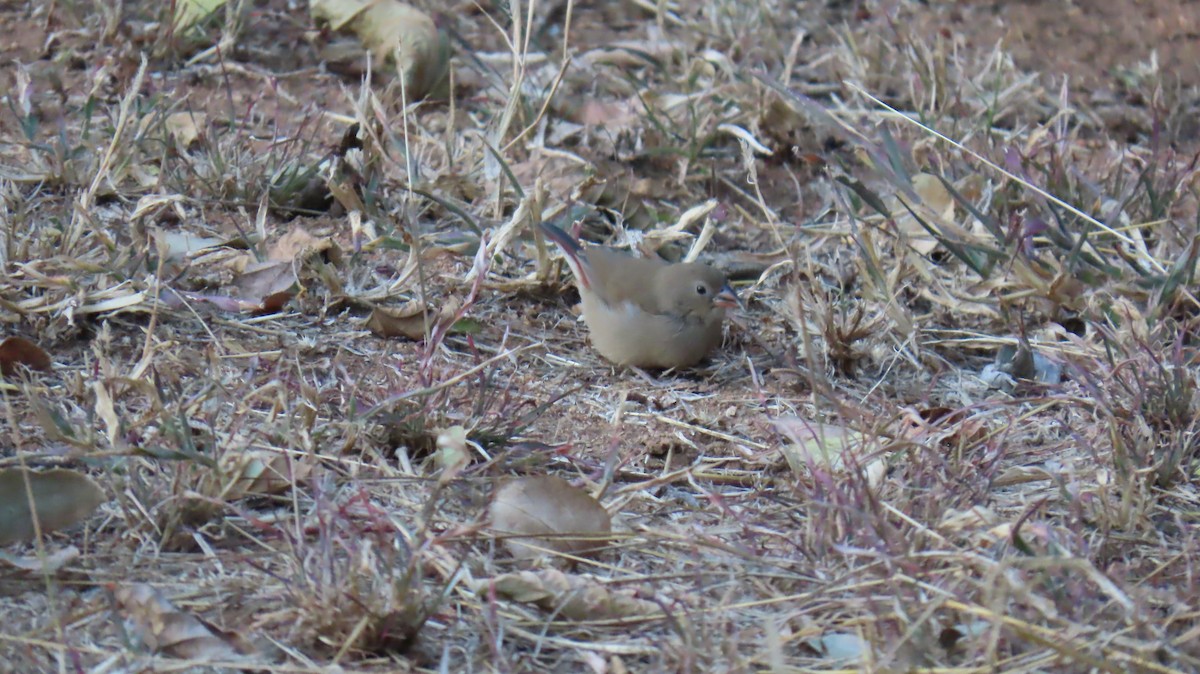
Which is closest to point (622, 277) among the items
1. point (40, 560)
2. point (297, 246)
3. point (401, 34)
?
point (297, 246)

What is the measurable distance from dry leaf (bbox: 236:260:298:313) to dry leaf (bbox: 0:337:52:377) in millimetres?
597

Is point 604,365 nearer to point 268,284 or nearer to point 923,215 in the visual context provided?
point 268,284

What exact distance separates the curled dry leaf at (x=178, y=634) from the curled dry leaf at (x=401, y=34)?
8.88 ft

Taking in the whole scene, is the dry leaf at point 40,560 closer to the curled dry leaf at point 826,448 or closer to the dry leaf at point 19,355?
the dry leaf at point 19,355

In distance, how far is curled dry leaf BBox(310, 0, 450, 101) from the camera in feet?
15.2

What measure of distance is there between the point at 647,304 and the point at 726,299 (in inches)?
9.9

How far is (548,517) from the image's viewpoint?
2434 millimetres

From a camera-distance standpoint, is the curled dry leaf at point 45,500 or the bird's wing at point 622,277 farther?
the bird's wing at point 622,277

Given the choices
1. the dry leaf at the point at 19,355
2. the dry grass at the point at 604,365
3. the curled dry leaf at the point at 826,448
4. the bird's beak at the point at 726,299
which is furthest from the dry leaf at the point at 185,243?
the curled dry leaf at the point at 826,448

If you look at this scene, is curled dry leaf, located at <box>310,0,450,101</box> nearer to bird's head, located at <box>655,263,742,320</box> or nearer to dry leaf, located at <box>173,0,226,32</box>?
dry leaf, located at <box>173,0,226,32</box>

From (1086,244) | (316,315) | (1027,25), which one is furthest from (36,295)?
(1027,25)

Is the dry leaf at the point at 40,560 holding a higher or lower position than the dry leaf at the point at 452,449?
higher

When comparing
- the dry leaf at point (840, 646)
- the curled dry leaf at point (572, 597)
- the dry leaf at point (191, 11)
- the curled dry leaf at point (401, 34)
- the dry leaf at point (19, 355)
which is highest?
the dry leaf at point (191, 11)

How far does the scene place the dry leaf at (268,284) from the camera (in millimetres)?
3408
